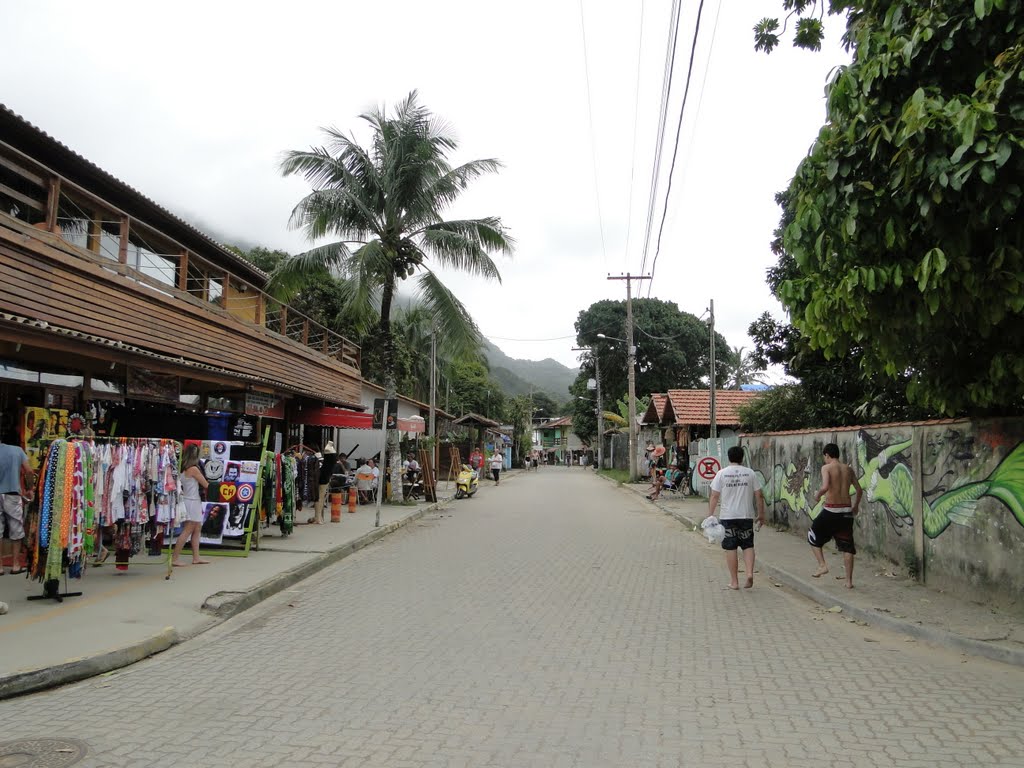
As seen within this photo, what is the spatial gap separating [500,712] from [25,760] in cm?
272

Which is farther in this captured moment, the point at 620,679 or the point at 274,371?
the point at 274,371

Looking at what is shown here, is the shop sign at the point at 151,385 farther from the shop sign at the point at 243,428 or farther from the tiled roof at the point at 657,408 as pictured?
the tiled roof at the point at 657,408

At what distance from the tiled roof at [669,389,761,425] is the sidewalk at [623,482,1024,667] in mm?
15127

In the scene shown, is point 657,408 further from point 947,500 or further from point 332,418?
point 947,500

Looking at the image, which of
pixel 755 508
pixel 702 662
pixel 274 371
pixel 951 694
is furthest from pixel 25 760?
pixel 274 371

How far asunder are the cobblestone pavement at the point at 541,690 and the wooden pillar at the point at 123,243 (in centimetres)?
662

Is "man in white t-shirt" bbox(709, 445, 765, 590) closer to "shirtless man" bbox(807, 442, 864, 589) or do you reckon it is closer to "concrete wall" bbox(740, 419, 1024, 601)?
"shirtless man" bbox(807, 442, 864, 589)

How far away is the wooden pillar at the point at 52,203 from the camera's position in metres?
10.5

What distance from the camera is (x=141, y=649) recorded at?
641cm

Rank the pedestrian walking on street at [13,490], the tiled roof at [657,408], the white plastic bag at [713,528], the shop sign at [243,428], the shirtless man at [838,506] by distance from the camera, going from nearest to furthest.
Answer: the pedestrian walking on street at [13,490], the shirtless man at [838,506], the white plastic bag at [713,528], the shop sign at [243,428], the tiled roof at [657,408]

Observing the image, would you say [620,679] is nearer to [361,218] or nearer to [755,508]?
[755,508]

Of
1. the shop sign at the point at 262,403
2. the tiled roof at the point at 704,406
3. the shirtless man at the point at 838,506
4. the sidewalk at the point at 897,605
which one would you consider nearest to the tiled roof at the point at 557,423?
the tiled roof at the point at 704,406

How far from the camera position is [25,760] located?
413 cm

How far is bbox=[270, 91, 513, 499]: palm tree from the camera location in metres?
19.1
